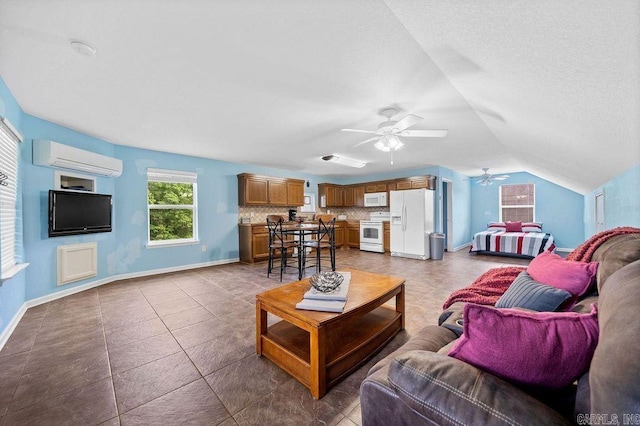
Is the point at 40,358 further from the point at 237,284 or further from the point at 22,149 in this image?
the point at 22,149

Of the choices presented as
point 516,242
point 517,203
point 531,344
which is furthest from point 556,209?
point 531,344

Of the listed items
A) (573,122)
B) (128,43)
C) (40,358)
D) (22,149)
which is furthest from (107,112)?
(573,122)

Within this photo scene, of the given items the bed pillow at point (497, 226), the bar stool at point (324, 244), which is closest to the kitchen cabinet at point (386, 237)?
the bar stool at point (324, 244)

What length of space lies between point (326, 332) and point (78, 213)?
4012 millimetres

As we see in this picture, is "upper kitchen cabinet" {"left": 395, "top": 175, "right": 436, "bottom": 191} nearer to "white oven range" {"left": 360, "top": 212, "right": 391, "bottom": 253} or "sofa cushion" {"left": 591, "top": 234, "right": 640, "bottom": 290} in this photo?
"white oven range" {"left": 360, "top": 212, "right": 391, "bottom": 253}

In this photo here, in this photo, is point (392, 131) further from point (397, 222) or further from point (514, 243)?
point (514, 243)

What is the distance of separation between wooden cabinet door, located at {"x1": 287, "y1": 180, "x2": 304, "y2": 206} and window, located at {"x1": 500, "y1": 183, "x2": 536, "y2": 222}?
6160mm

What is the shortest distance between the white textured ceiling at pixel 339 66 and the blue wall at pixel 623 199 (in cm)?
15

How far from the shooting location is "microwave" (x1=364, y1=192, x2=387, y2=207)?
23.1 ft

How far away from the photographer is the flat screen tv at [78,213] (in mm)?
3197

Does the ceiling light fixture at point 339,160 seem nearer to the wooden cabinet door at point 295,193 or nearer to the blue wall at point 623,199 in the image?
the wooden cabinet door at point 295,193

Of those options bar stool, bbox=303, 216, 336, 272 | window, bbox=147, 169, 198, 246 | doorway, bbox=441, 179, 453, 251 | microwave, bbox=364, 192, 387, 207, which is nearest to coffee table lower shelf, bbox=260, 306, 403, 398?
bar stool, bbox=303, 216, 336, 272

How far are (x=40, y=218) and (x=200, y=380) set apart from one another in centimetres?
323

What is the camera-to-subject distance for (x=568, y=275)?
50.6 inches
